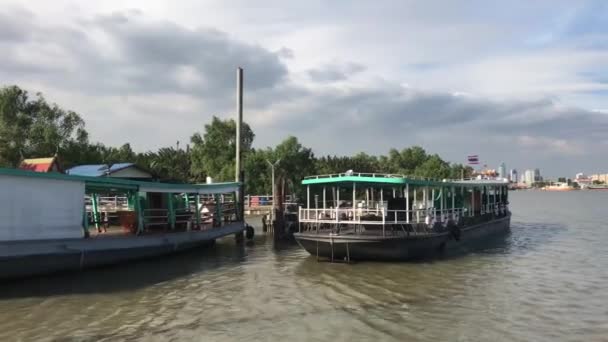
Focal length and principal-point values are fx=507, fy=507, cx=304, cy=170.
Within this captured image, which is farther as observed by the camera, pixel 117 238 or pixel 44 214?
pixel 117 238

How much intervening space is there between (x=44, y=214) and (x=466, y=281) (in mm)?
13008

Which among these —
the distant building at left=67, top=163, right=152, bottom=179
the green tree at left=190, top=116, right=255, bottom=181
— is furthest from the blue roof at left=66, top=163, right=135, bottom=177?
the green tree at left=190, top=116, right=255, bottom=181

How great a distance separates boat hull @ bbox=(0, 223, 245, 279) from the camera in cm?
1420

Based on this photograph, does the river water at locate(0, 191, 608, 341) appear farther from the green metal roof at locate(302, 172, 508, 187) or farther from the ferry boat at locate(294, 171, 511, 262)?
the green metal roof at locate(302, 172, 508, 187)

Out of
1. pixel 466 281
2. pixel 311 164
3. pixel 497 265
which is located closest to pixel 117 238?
pixel 466 281

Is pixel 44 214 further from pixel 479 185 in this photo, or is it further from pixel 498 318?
pixel 479 185

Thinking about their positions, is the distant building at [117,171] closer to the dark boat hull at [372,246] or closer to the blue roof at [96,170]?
the blue roof at [96,170]

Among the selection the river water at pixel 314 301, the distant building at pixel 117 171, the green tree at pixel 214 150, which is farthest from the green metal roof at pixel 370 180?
the green tree at pixel 214 150

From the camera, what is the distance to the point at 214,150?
60938mm

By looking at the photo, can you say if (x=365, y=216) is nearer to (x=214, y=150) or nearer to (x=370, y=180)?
(x=370, y=180)

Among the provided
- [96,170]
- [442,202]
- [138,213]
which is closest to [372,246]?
[442,202]

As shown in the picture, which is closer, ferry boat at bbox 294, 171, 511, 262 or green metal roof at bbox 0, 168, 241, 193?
green metal roof at bbox 0, 168, 241, 193

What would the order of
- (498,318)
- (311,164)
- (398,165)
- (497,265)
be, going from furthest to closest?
1. (398,165)
2. (311,164)
3. (497,265)
4. (498,318)

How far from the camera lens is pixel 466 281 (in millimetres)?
15727
